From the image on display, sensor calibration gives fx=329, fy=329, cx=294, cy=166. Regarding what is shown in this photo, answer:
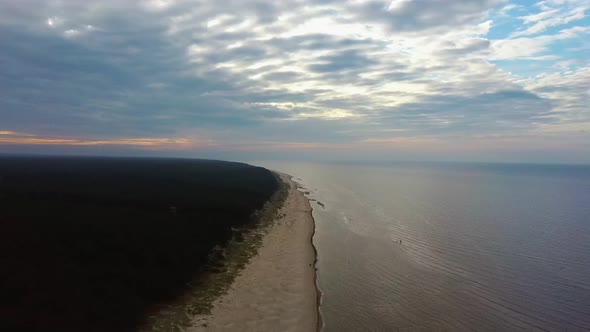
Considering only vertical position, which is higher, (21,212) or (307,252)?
(21,212)

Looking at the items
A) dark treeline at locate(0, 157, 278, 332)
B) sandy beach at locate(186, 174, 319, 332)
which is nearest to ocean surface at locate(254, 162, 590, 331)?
sandy beach at locate(186, 174, 319, 332)

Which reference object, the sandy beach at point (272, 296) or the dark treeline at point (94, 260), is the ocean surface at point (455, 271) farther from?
the dark treeline at point (94, 260)

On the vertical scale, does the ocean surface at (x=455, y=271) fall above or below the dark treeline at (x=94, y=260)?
below

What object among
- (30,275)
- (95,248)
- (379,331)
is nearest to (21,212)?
(95,248)

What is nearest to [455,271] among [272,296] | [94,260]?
[272,296]

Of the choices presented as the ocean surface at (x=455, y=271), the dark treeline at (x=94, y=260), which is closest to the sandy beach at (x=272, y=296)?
the ocean surface at (x=455, y=271)

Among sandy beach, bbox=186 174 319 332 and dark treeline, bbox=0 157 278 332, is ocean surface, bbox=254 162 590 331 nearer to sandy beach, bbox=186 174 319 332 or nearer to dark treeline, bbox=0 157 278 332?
sandy beach, bbox=186 174 319 332

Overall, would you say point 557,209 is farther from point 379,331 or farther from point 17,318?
point 17,318

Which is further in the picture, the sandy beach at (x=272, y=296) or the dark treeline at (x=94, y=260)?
the sandy beach at (x=272, y=296)
